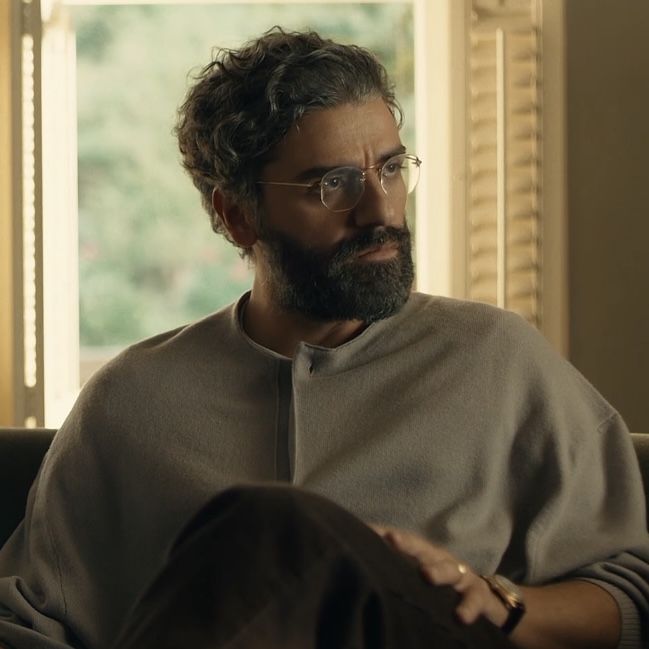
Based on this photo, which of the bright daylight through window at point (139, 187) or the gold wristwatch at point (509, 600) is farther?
the bright daylight through window at point (139, 187)

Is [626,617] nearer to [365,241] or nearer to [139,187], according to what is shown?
[365,241]

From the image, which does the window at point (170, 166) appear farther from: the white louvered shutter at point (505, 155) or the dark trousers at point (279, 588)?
the dark trousers at point (279, 588)

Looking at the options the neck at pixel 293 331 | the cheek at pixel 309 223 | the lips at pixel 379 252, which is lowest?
the neck at pixel 293 331

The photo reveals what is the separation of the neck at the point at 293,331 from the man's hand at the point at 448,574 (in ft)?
1.54

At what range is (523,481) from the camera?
1.78 metres

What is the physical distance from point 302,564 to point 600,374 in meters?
1.84

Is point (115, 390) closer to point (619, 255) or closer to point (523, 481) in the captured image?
point (523, 481)

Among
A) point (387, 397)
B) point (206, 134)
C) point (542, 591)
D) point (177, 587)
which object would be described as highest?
point (206, 134)

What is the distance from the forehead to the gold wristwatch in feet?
2.00

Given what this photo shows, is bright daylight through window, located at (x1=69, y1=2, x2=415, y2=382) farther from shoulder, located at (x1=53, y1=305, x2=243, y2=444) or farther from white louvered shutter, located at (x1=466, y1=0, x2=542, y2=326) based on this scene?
shoulder, located at (x1=53, y1=305, x2=243, y2=444)

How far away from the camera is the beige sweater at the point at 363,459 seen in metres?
1.73

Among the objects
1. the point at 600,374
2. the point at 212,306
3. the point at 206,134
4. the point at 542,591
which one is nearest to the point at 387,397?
the point at 542,591

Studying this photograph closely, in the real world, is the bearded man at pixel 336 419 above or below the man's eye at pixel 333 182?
below

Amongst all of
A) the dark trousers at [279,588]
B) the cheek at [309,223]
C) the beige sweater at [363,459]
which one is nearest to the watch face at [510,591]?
the beige sweater at [363,459]
